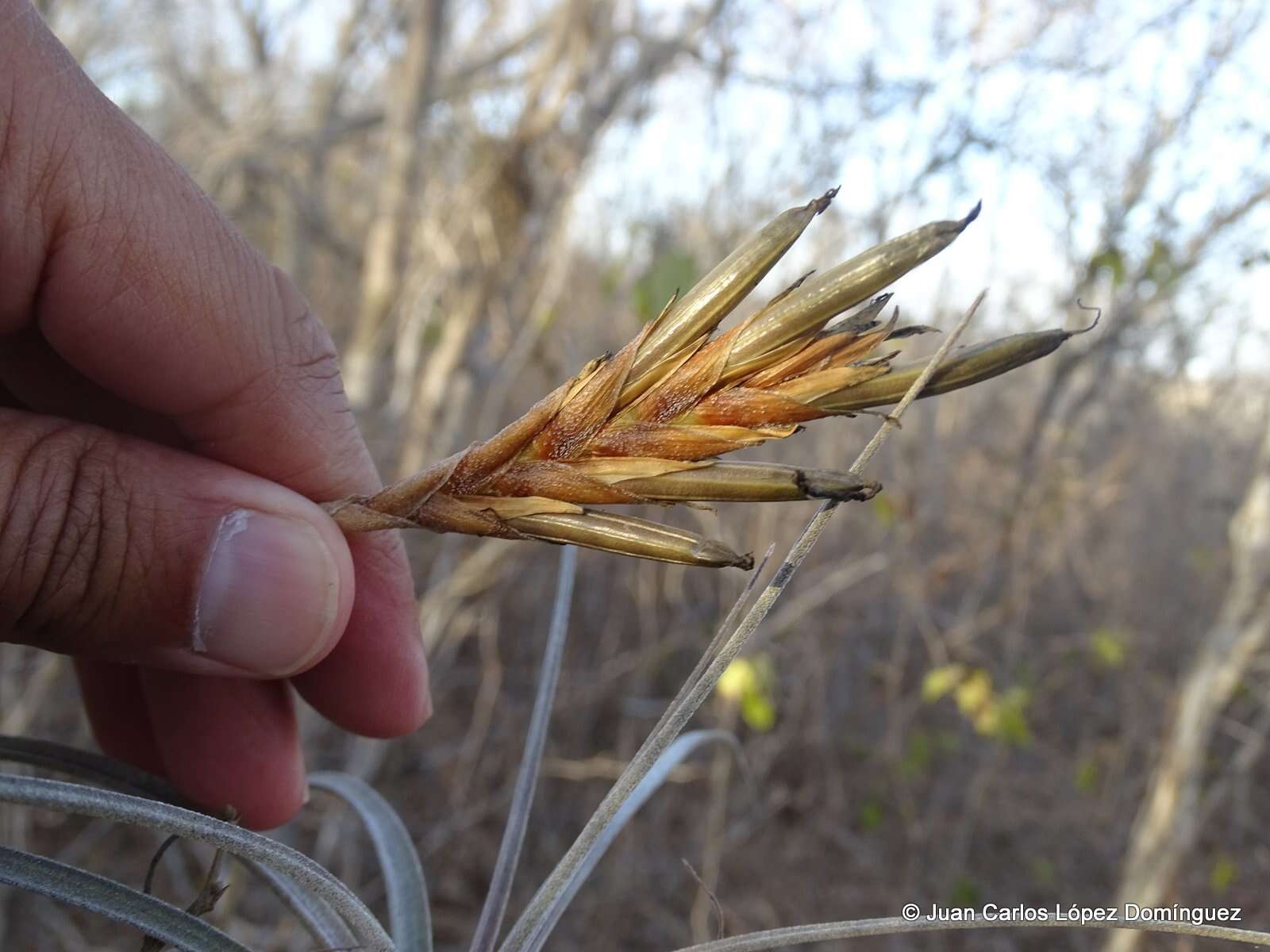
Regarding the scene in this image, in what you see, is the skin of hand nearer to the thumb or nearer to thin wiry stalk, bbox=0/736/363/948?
the thumb

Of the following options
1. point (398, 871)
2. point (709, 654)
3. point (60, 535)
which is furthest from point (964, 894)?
point (60, 535)

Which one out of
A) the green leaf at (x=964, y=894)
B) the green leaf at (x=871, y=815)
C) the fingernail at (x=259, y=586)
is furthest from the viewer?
the green leaf at (x=871, y=815)

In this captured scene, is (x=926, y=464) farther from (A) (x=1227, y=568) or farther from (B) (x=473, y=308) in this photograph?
(B) (x=473, y=308)

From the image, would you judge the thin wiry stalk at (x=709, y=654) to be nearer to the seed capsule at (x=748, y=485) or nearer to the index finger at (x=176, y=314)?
the seed capsule at (x=748, y=485)

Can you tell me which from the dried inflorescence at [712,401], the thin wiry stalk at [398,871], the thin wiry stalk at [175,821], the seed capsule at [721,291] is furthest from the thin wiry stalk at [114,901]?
the seed capsule at [721,291]

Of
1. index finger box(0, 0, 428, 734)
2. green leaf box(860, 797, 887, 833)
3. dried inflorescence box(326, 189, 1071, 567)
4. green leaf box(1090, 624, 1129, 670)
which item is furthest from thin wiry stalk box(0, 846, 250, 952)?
green leaf box(1090, 624, 1129, 670)

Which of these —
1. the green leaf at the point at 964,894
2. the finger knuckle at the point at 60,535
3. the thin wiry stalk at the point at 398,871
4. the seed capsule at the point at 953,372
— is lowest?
the green leaf at the point at 964,894

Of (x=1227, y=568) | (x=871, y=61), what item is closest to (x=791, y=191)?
(x=871, y=61)
